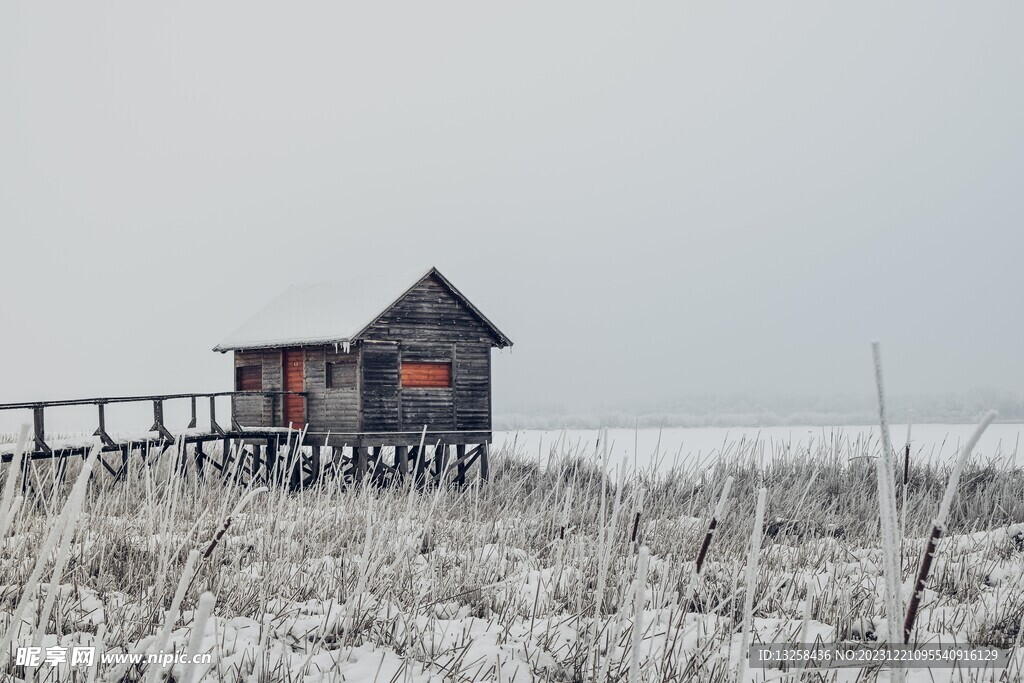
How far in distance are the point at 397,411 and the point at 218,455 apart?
6883mm

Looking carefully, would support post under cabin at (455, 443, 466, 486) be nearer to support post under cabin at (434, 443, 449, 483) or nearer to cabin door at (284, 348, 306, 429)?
support post under cabin at (434, 443, 449, 483)

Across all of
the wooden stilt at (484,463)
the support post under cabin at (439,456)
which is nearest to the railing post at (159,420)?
the support post under cabin at (439,456)

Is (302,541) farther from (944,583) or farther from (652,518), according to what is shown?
(944,583)

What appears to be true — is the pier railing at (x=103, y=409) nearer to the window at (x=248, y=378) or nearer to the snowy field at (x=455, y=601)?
the window at (x=248, y=378)

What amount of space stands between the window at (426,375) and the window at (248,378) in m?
5.19

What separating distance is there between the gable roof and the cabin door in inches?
23.5

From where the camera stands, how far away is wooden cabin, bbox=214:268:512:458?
20.9 metres

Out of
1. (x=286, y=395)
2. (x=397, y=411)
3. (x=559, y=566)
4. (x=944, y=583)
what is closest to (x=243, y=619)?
(x=559, y=566)

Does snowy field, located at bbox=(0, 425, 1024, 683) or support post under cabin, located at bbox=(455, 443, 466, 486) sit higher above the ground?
snowy field, located at bbox=(0, 425, 1024, 683)

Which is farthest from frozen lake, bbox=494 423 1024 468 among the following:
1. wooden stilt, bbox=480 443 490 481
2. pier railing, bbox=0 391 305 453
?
pier railing, bbox=0 391 305 453

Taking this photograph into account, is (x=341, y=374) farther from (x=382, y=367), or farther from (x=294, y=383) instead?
(x=294, y=383)

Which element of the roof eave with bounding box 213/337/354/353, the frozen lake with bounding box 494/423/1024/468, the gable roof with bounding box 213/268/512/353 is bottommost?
the frozen lake with bounding box 494/423/1024/468

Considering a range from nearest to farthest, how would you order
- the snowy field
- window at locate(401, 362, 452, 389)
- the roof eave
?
1. the snowy field
2. the roof eave
3. window at locate(401, 362, 452, 389)

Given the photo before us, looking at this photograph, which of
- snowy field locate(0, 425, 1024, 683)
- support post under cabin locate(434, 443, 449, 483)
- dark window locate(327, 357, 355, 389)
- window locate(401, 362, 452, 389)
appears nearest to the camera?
snowy field locate(0, 425, 1024, 683)
